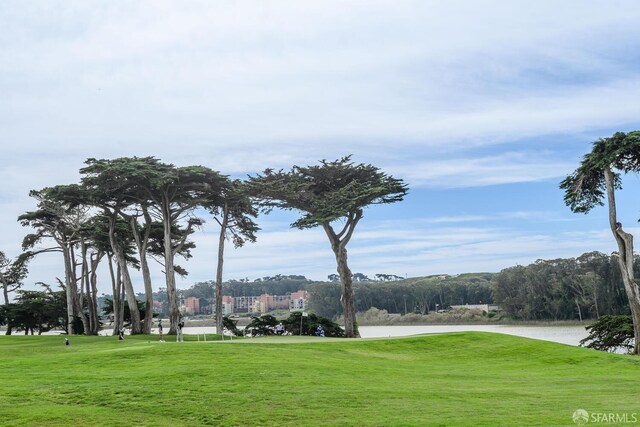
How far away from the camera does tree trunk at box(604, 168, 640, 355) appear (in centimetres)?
3675

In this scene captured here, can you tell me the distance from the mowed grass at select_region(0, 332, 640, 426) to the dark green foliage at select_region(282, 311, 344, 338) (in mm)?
20239

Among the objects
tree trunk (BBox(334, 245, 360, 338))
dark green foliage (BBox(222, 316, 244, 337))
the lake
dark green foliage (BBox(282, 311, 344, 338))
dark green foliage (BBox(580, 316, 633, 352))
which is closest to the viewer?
dark green foliage (BBox(580, 316, 633, 352))

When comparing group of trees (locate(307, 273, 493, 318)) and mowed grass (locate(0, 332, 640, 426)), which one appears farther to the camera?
group of trees (locate(307, 273, 493, 318))

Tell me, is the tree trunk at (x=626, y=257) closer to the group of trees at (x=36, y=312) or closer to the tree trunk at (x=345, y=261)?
the tree trunk at (x=345, y=261)

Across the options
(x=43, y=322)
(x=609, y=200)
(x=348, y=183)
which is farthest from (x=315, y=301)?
(x=609, y=200)

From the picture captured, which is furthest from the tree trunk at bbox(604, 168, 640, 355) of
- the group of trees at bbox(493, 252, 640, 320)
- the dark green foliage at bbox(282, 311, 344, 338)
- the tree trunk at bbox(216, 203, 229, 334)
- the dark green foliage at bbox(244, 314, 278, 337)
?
the group of trees at bbox(493, 252, 640, 320)

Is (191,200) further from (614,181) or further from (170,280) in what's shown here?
(614,181)

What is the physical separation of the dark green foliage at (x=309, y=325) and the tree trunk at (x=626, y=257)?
2029 cm

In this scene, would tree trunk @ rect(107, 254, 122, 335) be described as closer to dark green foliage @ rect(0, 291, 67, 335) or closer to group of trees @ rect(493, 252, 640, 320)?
dark green foliage @ rect(0, 291, 67, 335)

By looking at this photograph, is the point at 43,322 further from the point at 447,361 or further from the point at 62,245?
the point at 447,361

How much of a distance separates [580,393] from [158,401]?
Answer: 34.9ft

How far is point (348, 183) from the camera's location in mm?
50781

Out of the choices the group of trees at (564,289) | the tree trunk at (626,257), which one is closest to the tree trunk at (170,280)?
the tree trunk at (626,257)

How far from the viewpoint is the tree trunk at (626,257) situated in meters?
36.8
